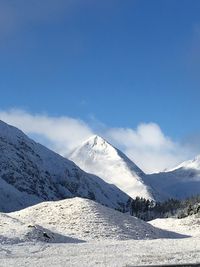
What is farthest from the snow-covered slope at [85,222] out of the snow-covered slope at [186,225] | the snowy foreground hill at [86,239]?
the snow-covered slope at [186,225]

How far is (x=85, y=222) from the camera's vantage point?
177ft

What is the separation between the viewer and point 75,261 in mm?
27828

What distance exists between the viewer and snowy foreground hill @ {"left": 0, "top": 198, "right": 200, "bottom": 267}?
28.3m

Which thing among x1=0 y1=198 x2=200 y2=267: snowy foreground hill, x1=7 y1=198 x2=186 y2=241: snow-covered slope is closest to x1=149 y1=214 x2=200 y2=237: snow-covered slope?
x1=0 y1=198 x2=200 y2=267: snowy foreground hill

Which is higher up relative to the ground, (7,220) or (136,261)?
(7,220)

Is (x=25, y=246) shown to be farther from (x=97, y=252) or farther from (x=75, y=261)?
(x=75, y=261)

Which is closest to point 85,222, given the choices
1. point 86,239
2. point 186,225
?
point 86,239

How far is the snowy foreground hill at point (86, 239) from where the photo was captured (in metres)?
28.3

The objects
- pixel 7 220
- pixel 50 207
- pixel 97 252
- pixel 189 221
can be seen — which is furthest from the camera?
pixel 189 221

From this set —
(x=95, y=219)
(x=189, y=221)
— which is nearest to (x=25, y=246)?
(x=95, y=219)

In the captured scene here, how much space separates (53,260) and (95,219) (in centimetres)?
2694

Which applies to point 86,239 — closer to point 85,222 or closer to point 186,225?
point 85,222

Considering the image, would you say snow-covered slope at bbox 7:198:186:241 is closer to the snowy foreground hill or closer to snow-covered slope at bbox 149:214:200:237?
the snowy foreground hill

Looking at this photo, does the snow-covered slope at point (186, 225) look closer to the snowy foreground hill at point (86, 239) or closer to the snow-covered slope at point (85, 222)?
the snowy foreground hill at point (86, 239)
